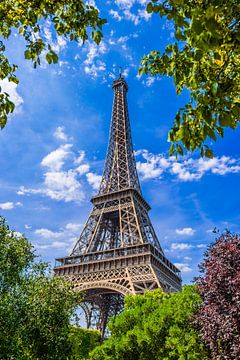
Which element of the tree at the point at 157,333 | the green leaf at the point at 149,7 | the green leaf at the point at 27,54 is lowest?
the tree at the point at 157,333

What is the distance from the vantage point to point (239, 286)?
508 inches

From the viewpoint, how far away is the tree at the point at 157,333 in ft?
55.1

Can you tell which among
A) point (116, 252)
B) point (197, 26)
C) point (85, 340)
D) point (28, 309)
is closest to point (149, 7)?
point (197, 26)

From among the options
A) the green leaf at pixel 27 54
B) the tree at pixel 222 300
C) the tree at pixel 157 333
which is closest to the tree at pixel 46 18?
A: the green leaf at pixel 27 54

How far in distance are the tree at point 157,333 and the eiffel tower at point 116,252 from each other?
25.8 feet

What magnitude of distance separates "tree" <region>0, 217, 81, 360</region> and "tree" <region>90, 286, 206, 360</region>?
16.5ft

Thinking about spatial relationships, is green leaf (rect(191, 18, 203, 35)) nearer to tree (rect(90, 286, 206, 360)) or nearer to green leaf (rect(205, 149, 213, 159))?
green leaf (rect(205, 149, 213, 159))

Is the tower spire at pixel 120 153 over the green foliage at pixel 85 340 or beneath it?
over

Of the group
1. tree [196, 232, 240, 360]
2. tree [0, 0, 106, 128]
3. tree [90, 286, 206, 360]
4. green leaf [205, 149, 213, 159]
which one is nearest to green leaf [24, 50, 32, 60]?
tree [0, 0, 106, 128]

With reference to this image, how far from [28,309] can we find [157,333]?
25.8ft

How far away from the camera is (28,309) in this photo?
15.1 metres

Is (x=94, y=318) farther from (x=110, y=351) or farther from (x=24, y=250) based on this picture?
(x=24, y=250)

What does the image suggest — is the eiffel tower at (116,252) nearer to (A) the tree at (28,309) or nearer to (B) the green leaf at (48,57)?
(A) the tree at (28,309)

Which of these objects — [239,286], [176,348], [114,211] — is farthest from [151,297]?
[114,211]
